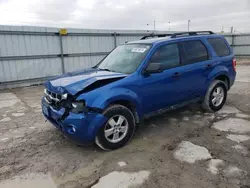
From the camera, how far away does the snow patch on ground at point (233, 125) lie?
4129mm

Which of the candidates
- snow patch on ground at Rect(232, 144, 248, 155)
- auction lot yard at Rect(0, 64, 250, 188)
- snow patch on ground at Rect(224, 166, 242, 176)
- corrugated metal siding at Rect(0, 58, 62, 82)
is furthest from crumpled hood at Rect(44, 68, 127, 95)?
corrugated metal siding at Rect(0, 58, 62, 82)

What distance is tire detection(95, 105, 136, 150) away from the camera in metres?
3.29

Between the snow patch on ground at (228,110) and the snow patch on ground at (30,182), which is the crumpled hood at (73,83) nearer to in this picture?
the snow patch on ground at (30,182)

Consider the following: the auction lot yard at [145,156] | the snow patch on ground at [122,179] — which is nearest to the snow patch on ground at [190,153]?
the auction lot yard at [145,156]

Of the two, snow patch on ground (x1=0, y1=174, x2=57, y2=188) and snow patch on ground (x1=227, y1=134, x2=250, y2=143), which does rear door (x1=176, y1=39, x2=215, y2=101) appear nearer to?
snow patch on ground (x1=227, y1=134, x2=250, y2=143)

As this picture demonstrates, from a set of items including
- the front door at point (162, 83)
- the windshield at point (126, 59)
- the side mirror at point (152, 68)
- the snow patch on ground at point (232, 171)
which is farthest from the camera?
the windshield at point (126, 59)

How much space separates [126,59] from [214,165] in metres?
2.41

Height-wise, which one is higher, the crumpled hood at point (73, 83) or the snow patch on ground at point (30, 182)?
the crumpled hood at point (73, 83)

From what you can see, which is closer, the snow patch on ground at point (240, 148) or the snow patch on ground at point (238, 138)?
the snow patch on ground at point (240, 148)

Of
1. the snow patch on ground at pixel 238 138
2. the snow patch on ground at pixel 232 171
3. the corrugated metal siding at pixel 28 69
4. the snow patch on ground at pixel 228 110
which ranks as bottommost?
the snow patch on ground at pixel 232 171

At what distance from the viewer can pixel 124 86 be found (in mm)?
3467

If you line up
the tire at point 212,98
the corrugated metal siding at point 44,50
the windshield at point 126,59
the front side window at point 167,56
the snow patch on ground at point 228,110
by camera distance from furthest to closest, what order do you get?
the corrugated metal siding at point 44,50, the snow patch on ground at point 228,110, the tire at point 212,98, the front side window at point 167,56, the windshield at point 126,59

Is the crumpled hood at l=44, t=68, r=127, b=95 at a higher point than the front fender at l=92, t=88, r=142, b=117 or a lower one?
higher

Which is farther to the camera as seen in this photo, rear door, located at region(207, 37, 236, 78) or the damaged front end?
rear door, located at region(207, 37, 236, 78)
